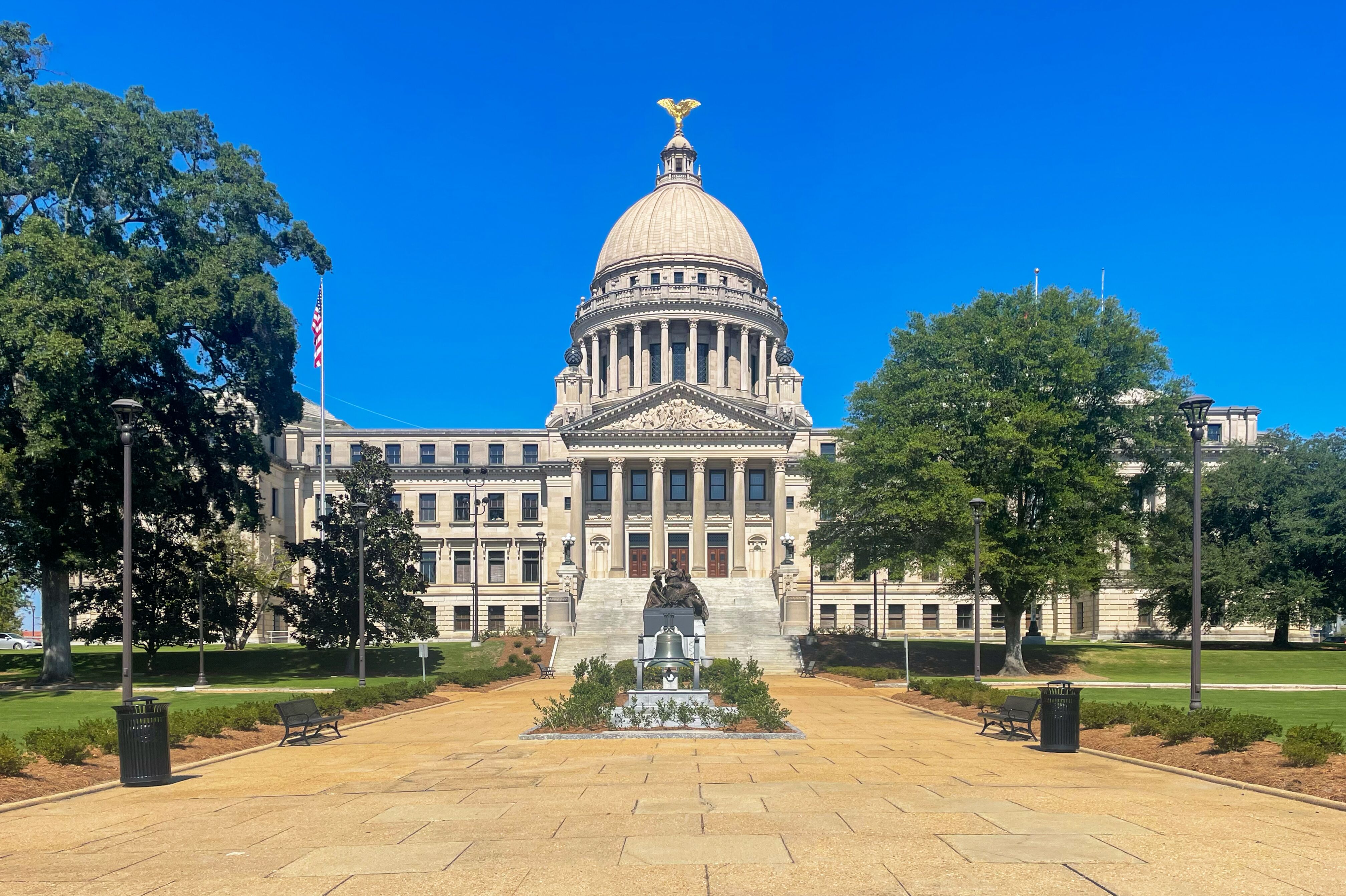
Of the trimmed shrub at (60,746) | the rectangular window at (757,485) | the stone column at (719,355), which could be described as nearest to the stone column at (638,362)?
the stone column at (719,355)

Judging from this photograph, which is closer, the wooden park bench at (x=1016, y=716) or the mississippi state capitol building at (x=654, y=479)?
the wooden park bench at (x=1016, y=716)

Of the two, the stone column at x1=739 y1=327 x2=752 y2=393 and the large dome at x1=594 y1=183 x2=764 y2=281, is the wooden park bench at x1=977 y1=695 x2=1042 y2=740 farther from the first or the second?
the large dome at x1=594 y1=183 x2=764 y2=281

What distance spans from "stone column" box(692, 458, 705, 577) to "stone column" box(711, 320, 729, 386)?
1781 centimetres

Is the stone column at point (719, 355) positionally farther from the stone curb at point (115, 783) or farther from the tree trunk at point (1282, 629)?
the stone curb at point (115, 783)

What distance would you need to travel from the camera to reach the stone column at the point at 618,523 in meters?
73.4

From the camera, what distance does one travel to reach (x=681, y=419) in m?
73.7

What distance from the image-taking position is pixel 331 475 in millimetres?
82562

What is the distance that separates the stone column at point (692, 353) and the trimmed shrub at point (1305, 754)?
76.0 meters

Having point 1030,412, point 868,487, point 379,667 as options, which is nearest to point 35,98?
point 379,667

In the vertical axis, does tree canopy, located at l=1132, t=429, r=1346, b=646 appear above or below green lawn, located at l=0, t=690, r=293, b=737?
above

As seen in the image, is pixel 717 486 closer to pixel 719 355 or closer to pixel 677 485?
pixel 677 485

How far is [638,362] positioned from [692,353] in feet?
17.6

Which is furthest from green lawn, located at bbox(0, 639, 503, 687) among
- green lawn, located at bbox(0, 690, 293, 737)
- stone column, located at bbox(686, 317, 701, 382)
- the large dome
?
the large dome

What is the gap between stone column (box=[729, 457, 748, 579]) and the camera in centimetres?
7306
